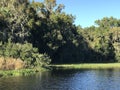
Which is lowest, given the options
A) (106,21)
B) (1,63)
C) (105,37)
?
(1,63)

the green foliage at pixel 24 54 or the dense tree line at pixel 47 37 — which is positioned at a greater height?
the dense tree line at pixel 47 37

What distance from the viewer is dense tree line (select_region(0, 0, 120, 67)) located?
67688 mm

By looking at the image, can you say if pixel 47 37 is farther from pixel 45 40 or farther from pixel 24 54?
pixel 24 54

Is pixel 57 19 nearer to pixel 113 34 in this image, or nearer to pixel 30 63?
pixel 113 34

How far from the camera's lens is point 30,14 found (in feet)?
290

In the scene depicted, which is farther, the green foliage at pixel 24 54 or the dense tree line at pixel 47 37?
the dense tree line at pixel 47 37

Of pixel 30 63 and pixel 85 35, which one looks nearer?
pixel 30 63

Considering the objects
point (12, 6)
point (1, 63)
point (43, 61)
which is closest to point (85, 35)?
point (12, 6)

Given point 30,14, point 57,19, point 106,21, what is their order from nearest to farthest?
point 30,14, point 57,19, point 106,21

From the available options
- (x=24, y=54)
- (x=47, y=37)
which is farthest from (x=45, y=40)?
(x=24, y=54)

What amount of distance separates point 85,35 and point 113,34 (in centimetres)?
1008

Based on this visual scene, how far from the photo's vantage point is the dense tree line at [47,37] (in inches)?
2665

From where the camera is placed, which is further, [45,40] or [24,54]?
[45,40]

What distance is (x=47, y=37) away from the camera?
323 ft
